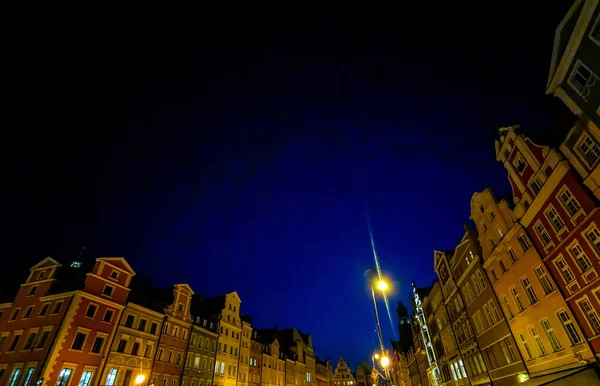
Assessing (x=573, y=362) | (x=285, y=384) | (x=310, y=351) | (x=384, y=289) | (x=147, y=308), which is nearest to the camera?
(x=384, y=289)

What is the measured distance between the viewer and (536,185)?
84.0 ft

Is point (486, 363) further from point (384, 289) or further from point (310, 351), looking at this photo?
point (310, 351)

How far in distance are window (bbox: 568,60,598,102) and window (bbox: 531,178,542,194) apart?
7.15 metres

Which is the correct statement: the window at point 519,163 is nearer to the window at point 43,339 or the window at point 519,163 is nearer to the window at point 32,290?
the window at point 43,339

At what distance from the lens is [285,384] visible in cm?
7756

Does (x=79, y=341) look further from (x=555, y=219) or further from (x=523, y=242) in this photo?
(x=555, y=219)

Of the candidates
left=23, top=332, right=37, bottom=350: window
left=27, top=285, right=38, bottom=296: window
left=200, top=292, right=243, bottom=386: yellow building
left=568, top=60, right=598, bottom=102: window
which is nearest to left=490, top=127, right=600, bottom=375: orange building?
left=568, top=60, right=598, bottom=102: window

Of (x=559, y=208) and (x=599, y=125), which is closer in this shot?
(x=599, y=125)

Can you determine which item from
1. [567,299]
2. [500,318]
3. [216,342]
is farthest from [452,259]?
[216,342]

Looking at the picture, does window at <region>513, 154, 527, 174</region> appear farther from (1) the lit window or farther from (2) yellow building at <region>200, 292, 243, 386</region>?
(2) yellow building at <region>200, 292, 243, 386</region>

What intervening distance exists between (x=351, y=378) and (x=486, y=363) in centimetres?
10696

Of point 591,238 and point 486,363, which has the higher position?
point 591,238

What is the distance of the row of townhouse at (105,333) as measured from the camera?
3297cm

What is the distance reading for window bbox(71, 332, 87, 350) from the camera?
3400cm
